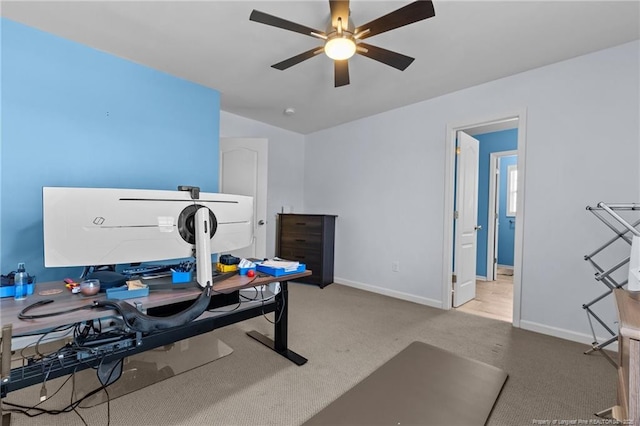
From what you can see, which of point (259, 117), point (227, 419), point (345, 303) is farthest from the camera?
point (259, 117)

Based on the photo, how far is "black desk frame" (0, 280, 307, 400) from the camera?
3.62 ft

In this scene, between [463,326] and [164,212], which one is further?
[463,326]

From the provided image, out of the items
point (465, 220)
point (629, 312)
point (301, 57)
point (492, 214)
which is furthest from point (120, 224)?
point (492, 214)

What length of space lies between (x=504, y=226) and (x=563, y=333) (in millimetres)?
3290

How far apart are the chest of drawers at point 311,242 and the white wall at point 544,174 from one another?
70cm

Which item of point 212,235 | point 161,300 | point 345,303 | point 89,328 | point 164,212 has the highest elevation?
point 164,212

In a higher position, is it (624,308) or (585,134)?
(585,134)

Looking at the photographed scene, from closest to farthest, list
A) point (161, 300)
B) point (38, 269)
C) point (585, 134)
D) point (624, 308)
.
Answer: point (624, 308)
point (161, 300)
point (38, 269)
point (585, 134)

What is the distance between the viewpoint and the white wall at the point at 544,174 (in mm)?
2230

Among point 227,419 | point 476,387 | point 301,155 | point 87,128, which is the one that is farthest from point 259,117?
point 476,387

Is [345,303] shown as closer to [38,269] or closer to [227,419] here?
[227,419]

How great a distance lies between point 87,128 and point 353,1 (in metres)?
2.32

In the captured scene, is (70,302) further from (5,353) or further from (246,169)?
(246,169)

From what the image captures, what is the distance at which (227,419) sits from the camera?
148 cm
